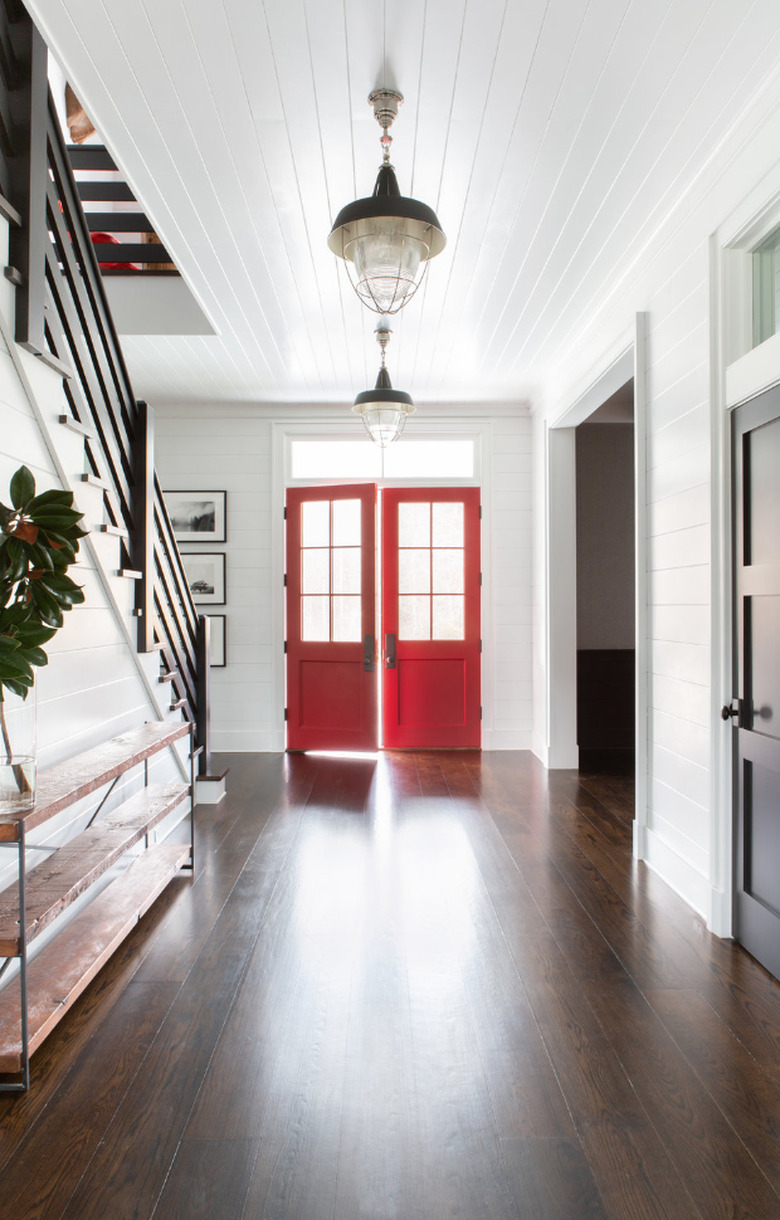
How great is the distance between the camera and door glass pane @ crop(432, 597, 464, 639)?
6688 millimetres

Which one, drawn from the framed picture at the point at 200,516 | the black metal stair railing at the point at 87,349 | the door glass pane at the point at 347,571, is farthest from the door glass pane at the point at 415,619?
the black metal stair railing at the point at 87,349

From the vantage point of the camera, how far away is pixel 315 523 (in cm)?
664

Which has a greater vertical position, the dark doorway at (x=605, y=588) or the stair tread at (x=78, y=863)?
the dark doorway at (x=605, y=588)

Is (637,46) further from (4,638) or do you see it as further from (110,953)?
(110,953)

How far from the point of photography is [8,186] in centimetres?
254

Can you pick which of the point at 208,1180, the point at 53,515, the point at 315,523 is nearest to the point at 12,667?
the point at 53,515

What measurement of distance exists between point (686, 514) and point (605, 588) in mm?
3509

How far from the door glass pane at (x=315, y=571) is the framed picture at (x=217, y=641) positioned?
0.75 m

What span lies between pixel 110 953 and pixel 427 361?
426 cm

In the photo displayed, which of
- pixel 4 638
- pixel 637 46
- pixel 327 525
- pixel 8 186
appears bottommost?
pixel 4 638

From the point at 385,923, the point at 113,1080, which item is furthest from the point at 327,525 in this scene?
the point at 113,1080

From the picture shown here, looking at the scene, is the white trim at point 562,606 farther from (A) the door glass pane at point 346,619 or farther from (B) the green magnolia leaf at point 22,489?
(B) the green magnolia leaf at point 22,489

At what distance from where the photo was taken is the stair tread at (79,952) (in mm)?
2117

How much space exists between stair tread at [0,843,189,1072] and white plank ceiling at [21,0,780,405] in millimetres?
2817
